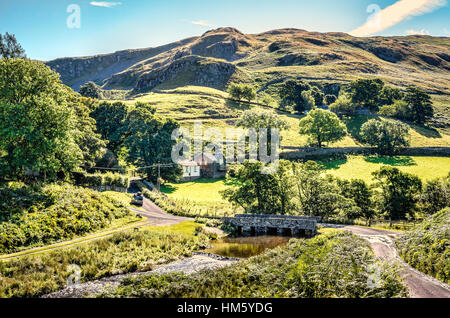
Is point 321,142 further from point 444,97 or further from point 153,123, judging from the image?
point 444,97

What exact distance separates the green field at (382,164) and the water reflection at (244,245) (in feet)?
108

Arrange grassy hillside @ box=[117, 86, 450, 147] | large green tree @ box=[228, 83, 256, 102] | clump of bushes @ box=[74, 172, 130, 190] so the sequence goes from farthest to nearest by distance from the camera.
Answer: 1. large green tree @ box=[228, 83, 256, 102]
2. grassy hillside @ box=[117, 86, 450, 147]
3. clump of bushes @ box=[74, 172, 130, 190]

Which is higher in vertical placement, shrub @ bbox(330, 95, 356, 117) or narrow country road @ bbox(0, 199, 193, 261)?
shrub @ bbox(330, 95, 356, 117)

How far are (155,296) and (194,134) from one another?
7816 cm

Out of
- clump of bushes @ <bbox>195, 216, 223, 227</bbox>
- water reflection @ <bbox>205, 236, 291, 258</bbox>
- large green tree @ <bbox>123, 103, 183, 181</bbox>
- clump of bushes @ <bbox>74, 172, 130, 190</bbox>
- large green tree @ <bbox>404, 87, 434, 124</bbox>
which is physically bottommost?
water reflection @ <bbox>205, 236, 291, 258</bbox>

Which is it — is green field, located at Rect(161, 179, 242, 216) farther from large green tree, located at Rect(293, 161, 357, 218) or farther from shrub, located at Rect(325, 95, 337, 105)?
shrub, located at Rect(325, 95, 337, 105)

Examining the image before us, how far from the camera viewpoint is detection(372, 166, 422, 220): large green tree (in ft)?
140

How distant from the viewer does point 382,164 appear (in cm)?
6969

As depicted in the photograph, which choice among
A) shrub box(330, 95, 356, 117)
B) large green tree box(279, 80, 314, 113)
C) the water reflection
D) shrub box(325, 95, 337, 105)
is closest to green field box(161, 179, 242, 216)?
the water reflection

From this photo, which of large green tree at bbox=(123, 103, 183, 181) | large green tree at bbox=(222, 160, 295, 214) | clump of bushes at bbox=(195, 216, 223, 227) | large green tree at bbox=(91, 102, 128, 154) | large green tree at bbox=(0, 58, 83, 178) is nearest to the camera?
large green tree at bbox=(0, 58, 83, 178)

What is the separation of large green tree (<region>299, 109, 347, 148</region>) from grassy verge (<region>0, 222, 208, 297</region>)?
2277 inches

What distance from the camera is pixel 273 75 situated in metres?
186

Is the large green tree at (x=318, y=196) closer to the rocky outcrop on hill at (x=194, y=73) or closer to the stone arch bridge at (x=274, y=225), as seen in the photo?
the stone arch bridge at (x=274, y=225)

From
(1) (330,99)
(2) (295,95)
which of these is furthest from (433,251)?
(1) (330,99)
